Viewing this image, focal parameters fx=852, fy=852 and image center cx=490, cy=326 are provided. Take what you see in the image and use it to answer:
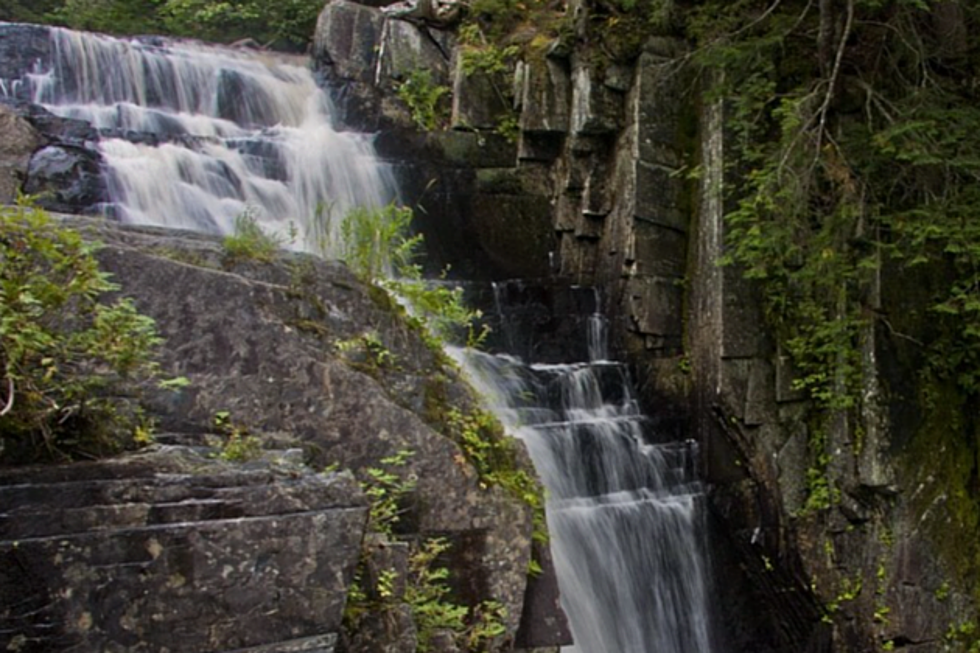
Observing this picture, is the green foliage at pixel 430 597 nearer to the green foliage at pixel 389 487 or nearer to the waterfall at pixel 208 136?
the green foliage at pixel 389 487

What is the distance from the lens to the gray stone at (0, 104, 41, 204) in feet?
25.4

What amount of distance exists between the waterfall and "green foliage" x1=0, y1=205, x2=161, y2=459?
4.28m

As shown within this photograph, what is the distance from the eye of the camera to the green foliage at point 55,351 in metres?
2.79

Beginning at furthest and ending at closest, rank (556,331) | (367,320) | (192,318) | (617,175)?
(617,175)
(556,331)
(367,320)
(192,318)

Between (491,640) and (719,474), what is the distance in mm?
4399

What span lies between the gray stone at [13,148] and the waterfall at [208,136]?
0.67 metres

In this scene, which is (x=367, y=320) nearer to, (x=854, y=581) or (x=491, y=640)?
(x=491, y=640)

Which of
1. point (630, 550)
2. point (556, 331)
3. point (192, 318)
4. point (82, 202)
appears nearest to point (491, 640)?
point (192, 318)

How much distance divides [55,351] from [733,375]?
6.32 meters

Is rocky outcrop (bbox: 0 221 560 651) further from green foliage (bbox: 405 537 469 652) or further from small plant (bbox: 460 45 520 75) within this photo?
small plant (bbox: 460 45 520 75)

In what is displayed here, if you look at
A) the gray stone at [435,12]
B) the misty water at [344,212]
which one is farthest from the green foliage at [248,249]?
the gray stone at [435,12]

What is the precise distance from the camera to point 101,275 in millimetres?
3213

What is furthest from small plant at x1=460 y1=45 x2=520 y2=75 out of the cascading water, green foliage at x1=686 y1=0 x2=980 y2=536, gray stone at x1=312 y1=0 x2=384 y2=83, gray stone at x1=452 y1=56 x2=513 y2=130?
the cascading water

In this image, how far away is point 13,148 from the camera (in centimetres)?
798
